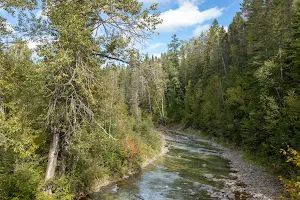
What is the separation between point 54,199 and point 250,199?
8913 mm

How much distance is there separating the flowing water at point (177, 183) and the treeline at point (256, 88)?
3326 millimetres

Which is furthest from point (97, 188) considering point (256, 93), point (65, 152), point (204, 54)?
point (204, 54)

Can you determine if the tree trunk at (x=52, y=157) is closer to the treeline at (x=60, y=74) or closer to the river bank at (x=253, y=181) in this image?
the treeline at (x=60, y=74)

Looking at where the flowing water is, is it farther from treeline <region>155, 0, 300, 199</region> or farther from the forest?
treeline <region>155, 0, 300, 199</region>

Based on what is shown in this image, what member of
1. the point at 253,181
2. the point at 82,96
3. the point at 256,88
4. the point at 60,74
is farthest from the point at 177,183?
the point at 256,88

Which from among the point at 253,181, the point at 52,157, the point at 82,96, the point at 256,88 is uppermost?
the point at 256,88

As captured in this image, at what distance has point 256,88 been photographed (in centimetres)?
2341

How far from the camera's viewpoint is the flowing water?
12.6 m

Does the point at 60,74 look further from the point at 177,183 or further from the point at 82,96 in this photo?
the point at 177,183

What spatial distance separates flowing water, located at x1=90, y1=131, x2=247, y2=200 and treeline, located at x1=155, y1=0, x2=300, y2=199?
10.9 feet

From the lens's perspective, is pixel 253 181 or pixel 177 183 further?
pixel 253 181

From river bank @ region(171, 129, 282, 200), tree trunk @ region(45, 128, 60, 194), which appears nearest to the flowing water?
river bank @ region(171, 129, 282, 200)

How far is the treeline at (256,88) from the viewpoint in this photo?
16.4 meters

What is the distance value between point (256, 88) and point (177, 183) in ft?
44.0
